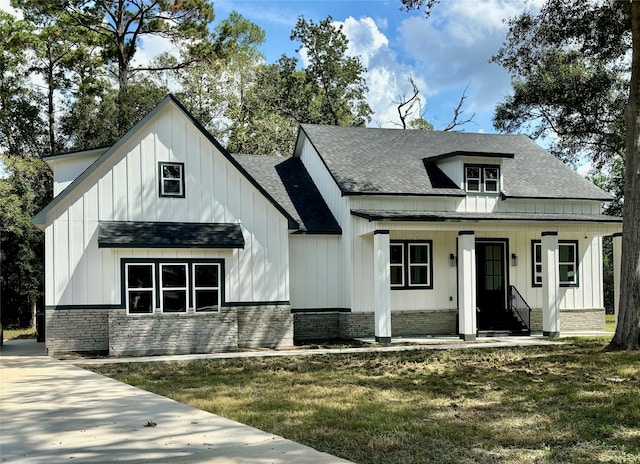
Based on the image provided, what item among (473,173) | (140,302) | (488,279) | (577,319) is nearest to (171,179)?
(140,302)

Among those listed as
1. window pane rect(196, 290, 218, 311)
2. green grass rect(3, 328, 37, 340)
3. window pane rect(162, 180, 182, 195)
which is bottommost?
green grass rect(3, 328, 37, 340)

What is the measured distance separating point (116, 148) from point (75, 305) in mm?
4108

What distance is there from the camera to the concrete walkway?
272 inches

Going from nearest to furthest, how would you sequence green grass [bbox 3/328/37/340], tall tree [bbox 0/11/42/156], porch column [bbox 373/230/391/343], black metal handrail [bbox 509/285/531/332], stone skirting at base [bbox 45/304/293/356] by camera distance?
stone skirting at base [bbox 45/304/293/356] < porch column [bbox 373/230/391/343] < black metal handrail [bbox 509/285/531/332] < green grass [bbox 3/328/37/340] < tall tree [bbox 0/11/42/156]

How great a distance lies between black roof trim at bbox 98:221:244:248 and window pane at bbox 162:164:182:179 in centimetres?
127

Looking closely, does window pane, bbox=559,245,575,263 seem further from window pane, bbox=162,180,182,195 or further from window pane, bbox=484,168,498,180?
window pane, bbox=162,180,182,195

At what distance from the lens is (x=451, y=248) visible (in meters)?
23.2

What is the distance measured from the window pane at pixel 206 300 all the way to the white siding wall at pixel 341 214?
457 centimetres

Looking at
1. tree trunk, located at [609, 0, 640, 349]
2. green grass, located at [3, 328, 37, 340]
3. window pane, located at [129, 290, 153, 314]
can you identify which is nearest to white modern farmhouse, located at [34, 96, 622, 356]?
window pane, located at [129, 290, 153, 314]

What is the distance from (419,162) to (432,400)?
49.5 ft

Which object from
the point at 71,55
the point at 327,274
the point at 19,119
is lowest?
the point at 327,274

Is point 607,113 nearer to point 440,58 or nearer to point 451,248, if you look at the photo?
point 440,58

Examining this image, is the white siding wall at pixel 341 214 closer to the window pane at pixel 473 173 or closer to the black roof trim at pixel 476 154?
the black roof trim at pixel 476 154

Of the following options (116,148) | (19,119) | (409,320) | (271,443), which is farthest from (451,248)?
(19,119)
